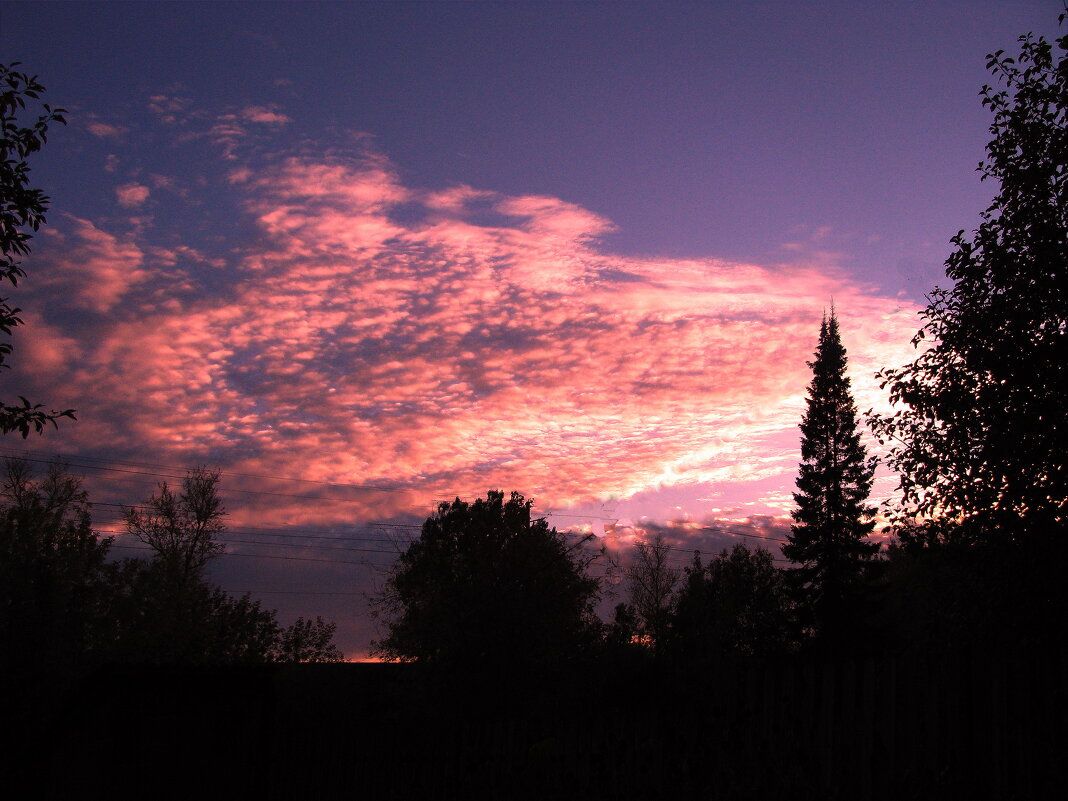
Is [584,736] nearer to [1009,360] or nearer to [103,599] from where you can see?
[1009,360]

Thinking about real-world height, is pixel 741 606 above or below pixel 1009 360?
below

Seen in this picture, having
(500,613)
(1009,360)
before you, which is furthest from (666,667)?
(1009,360)

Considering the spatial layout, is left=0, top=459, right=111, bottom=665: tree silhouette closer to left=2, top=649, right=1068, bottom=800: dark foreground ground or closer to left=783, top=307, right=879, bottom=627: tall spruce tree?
left=2, top=649, right=1068, bottom=800: dark foreground ground

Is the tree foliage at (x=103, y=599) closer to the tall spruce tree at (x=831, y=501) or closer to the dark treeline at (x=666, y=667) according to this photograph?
the dark treeline at (x=666, y=667)

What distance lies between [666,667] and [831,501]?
25.2 meters

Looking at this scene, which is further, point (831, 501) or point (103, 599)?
point (831, 501)

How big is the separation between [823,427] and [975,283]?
3837cm

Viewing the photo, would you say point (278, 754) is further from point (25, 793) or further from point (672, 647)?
point (672, 647)

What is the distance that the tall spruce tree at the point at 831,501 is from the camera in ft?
155

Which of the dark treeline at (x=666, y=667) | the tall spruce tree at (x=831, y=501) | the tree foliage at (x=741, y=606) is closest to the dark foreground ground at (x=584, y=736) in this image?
the dark treeline at (x=666, y=667)

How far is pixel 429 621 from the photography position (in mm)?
19984

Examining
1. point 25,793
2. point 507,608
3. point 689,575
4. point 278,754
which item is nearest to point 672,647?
point 689,575

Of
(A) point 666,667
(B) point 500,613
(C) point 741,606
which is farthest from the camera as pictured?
(C) point 741,606

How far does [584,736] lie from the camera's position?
29.8 ft
